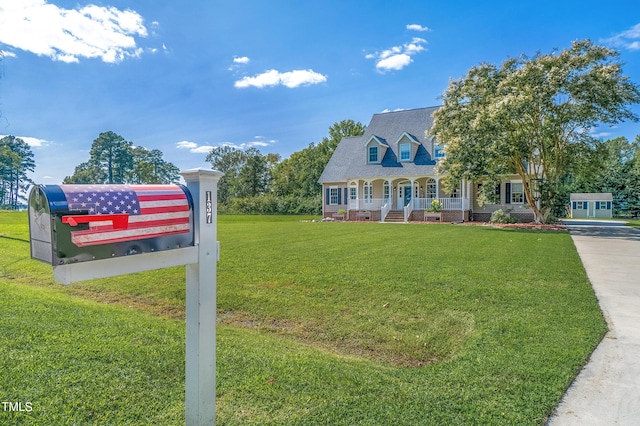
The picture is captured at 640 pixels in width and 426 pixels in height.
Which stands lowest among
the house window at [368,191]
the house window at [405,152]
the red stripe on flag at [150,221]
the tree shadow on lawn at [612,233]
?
the tree shadow on lawn at [612,233]

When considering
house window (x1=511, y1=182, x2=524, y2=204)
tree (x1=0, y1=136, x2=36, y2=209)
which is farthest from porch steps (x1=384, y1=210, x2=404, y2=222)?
tree (x1=0, y1=136, x2=36, y2=209)

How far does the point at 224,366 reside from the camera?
2805mm

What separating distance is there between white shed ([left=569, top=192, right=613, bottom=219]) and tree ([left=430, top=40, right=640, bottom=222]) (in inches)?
1086

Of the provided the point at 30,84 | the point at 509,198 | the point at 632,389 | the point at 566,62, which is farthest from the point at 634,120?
the point at 30,84

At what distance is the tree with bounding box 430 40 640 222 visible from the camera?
51.2 ft

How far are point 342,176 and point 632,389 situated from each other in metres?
23.8

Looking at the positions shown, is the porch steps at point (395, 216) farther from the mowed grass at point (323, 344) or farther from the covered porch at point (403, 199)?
the mowed grass at point (323, 344)

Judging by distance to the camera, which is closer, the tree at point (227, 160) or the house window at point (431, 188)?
the house window at point (431, 188)

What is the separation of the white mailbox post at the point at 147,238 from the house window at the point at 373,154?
23879mm

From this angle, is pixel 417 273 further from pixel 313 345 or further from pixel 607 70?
pixel 607 70

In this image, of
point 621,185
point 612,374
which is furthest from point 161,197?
point 621,185

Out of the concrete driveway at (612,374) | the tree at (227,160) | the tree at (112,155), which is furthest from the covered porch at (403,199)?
the tree at (227,160)

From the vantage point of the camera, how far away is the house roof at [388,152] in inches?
926

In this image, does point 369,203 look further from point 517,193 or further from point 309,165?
point 309,165
